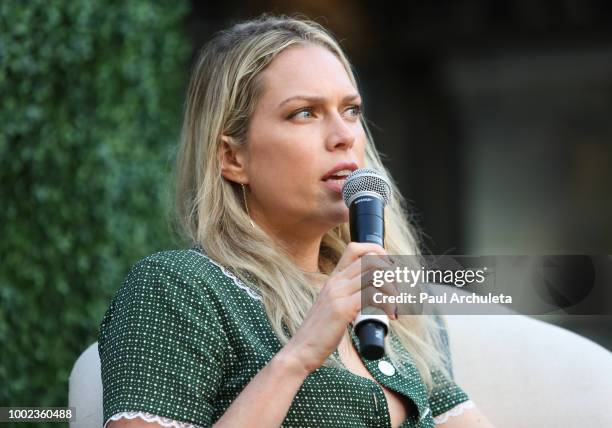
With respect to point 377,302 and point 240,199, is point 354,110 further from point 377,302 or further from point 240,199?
point 377,302

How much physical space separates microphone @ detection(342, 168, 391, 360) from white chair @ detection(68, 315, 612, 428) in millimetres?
778

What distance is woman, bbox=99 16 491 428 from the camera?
5.74 feet

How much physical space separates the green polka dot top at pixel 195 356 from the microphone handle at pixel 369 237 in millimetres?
262

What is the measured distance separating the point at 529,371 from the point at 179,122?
1.78 metres

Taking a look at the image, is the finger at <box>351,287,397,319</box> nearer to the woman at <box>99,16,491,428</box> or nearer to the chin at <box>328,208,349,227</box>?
the woman at <box>99,16,491,428</box>

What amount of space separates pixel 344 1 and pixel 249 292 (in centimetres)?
384

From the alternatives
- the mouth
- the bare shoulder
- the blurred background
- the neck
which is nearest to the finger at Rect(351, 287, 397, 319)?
the mouth

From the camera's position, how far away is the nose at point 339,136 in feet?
6.73

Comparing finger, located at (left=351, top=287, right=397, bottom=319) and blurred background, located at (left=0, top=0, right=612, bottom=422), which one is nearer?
finger, located at (left=351, top=287, right=397, bottom=319)

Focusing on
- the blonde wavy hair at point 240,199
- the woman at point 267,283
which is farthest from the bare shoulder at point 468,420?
the blonde wavy hair at point 240,199

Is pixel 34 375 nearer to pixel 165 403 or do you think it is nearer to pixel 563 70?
pixel 165 403

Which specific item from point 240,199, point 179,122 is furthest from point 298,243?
point 179,122

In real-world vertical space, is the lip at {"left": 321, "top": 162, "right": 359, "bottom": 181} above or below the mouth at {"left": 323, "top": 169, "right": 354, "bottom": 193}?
above

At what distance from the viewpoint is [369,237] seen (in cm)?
167
